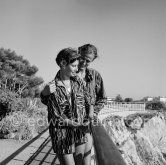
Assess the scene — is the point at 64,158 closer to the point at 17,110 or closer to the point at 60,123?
the point at 60,123

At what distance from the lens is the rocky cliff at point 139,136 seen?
20609 millimetres

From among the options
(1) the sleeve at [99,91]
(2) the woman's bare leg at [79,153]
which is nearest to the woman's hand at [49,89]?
(2) the woman's bare leg at [79,153]

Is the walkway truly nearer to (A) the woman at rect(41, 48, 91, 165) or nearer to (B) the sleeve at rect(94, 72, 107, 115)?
(B) the sleeve at rect(94, 72, 107, 115)

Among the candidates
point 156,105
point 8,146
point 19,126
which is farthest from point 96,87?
point 156,105

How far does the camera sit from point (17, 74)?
33.7m

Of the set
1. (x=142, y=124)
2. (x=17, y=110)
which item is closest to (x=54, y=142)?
(x=17, y=110)

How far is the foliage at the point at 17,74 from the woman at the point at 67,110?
2972 cm

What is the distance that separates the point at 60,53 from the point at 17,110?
27.5 feet

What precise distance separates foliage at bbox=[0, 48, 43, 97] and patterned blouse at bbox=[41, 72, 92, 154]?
2975cm

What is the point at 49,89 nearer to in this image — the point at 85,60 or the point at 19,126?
the point at 85,60

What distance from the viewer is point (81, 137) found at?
1.80m

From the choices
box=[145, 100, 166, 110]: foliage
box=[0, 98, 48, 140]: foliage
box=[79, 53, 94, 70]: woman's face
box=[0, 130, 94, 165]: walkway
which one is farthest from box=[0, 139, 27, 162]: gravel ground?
box=[145, 100, 166, 110]: foliage

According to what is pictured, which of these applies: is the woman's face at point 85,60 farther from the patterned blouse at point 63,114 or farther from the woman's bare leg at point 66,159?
the woman's bare leg at point 66,159

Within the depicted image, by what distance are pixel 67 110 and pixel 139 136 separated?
27.4 m
